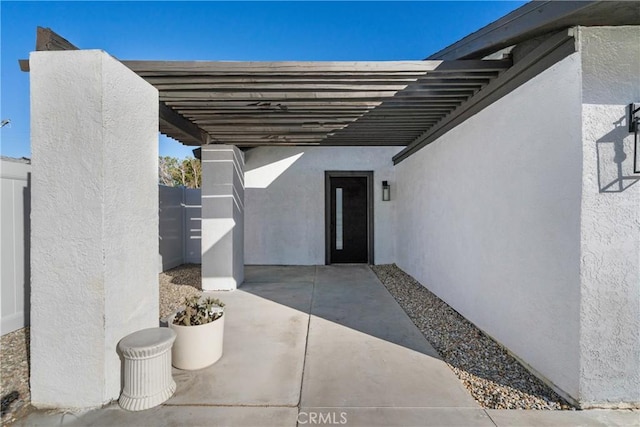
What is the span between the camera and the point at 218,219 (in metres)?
5.82

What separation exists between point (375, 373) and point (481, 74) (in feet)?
10.8

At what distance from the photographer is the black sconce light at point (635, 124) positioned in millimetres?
2240

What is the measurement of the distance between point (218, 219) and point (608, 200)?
5520 mm

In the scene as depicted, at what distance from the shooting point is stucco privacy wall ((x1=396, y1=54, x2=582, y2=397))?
236 cm

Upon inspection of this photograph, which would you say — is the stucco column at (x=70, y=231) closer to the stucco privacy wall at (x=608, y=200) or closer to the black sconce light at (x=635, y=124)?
the stucco privacy wall at (x=608, y=200)

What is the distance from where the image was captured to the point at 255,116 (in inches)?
172

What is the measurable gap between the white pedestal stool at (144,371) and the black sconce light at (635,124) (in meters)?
3.95

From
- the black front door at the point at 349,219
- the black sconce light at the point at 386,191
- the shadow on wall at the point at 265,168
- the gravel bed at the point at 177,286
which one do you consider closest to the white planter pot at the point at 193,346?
the gravel bed at the point at 177,286

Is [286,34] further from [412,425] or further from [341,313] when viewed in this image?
[412,425]

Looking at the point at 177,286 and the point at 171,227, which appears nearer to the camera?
the point at 177,286

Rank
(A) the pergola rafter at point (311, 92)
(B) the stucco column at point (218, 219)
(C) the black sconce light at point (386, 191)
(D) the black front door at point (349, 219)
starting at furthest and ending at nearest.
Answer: (D) the black front door at point (349, 219), (C) the black sconce light at point (386, 191), (B) the stucco column at point (218, 219), (A) the pergola rafter at point (311, 92)

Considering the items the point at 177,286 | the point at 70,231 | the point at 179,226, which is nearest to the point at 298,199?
the point at 179,226

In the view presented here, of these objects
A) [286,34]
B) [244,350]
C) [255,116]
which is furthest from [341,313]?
[286,34]

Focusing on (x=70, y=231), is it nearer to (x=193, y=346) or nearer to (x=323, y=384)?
(x=193, y=346)
